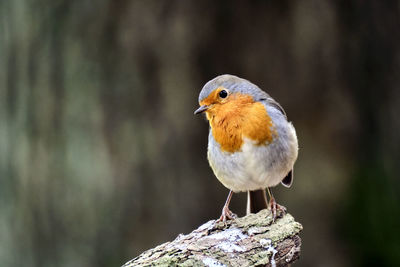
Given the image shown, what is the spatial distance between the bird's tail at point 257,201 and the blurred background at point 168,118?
0.51 meters

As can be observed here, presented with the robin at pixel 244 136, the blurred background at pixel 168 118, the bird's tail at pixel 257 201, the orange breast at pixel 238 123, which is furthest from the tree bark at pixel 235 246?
the blurred background at pixel 168 118

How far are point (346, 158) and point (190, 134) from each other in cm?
107

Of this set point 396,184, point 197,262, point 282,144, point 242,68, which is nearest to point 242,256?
point 197,262

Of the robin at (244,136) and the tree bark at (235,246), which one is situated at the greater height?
the robin at (244,136)

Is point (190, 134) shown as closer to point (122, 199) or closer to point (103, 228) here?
point (122, 199)

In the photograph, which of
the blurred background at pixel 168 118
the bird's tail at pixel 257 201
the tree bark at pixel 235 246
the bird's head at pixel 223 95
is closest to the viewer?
the tree bark at pixel 235 246

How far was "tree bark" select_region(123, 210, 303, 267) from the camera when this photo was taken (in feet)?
6.15

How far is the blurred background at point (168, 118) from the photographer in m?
3.38

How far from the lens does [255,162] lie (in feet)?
8.16

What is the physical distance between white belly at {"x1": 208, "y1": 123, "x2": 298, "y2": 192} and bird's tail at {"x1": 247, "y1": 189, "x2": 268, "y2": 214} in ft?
1.04

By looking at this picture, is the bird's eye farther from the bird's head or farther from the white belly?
the white belly

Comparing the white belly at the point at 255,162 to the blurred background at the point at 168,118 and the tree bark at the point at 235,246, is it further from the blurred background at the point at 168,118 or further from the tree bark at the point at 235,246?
the blurred background at the point at 168,118

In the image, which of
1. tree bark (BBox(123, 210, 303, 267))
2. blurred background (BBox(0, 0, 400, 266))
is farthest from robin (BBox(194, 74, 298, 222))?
blurred background (BBox(0, 0, 400, 266))

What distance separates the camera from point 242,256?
2043mm
